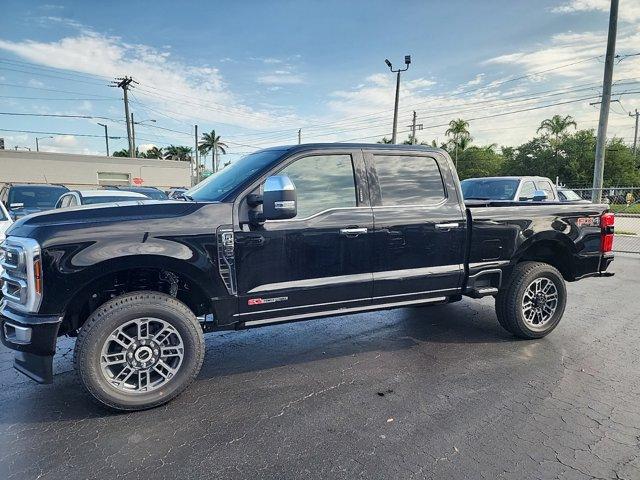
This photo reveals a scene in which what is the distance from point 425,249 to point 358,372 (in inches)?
52.1

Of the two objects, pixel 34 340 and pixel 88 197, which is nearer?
pixel 34 340

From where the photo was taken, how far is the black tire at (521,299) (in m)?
4.66

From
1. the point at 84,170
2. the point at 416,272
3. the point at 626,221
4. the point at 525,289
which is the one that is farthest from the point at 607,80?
the point at 84,170

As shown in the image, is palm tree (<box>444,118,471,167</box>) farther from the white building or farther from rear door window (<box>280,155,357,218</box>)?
rear door window (<box>280,155,357,218</box>)

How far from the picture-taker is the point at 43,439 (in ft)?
9.50

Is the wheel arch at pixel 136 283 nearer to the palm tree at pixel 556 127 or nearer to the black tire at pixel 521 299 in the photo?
the black tire at pixel 521 299

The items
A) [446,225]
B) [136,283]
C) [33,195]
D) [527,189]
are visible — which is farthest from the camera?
[33,195]

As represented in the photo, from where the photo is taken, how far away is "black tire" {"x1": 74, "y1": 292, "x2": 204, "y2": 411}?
3.09 metres

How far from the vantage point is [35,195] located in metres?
12.2

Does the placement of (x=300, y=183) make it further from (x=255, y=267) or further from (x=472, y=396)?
(x=472, y=396)

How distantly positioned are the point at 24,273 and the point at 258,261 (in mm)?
1635

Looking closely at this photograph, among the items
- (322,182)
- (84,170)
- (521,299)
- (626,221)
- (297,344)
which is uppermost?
(84,170)

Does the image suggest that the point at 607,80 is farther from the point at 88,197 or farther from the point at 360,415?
the point at 88,197

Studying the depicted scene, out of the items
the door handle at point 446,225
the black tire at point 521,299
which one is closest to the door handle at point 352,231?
the door handle at point 446,225
